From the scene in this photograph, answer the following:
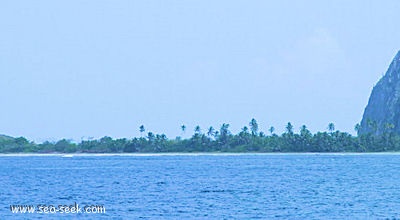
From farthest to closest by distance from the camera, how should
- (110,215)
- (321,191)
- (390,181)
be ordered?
(390,181) → (321,191) → (110,215)

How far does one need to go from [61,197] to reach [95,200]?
5.06 meters

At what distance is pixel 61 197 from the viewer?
8156cm

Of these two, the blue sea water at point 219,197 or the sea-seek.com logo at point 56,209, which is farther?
the sea-seek.com logo at point 56,209

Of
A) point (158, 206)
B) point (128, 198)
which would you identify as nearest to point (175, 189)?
point (128, 198)

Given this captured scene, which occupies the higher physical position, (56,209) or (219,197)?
(219,197)

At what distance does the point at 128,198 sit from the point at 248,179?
35.6m

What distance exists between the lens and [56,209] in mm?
67500

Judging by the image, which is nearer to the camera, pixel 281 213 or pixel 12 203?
pixel 281 213

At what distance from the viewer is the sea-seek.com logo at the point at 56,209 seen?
6575cm

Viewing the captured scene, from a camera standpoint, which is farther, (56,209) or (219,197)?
(219,197)

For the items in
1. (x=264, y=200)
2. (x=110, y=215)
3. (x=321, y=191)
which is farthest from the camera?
(x=321, y=191)

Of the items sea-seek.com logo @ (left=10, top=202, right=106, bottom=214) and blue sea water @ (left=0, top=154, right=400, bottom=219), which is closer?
blue sea water @ (left=0, top=154, right=400, bottom=219)

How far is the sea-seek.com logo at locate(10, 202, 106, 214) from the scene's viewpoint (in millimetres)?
65750

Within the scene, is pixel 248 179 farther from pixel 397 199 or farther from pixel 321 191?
pixel 397 199
